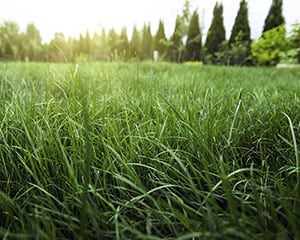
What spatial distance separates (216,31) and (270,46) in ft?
17.3

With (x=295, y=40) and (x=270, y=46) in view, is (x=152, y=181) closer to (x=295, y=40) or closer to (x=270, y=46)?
(x=295, y=40)

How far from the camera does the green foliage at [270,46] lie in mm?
7898

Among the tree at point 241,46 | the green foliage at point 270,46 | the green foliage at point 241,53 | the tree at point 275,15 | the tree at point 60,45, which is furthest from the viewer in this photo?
the tree at point 275,15

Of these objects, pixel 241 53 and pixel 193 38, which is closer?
pixel 241 53

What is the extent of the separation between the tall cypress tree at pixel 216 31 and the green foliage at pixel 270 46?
4284 mm

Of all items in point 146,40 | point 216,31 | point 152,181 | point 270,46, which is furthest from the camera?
point 146,40

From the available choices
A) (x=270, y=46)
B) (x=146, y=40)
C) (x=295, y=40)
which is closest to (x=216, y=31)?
(x=270, y=46)

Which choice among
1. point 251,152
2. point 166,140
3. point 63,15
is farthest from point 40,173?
point 63,15

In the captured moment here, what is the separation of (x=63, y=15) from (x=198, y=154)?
232 cm

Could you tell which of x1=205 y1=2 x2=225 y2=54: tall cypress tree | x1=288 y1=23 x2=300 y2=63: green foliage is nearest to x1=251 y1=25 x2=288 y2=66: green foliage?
x1=288 y1=23 x2=300 y2=63: green foliage

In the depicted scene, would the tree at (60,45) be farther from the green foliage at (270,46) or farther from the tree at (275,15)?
the tree at (275,15)

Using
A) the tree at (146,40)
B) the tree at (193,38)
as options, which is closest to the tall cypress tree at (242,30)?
the tree at (193,38)

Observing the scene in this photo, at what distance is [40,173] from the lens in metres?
0.57

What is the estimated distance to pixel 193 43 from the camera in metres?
14.3
